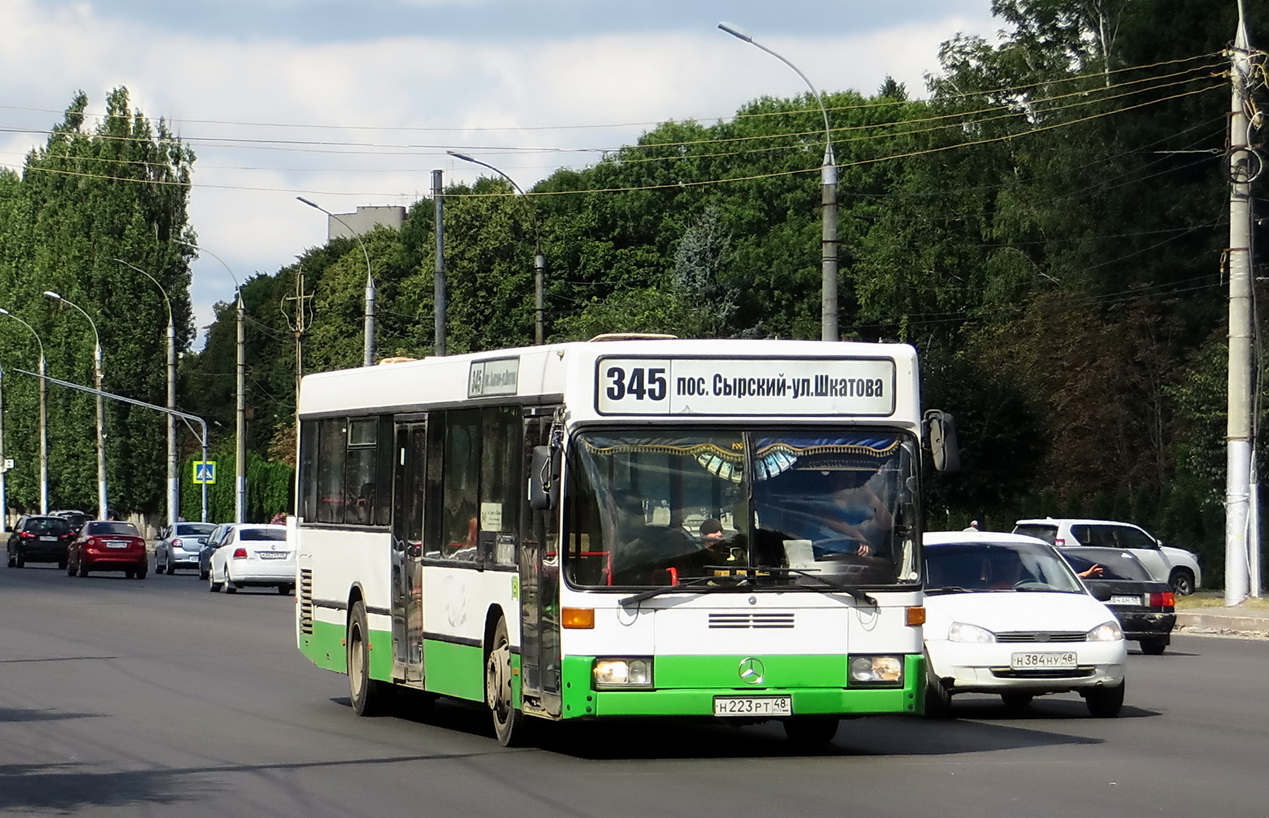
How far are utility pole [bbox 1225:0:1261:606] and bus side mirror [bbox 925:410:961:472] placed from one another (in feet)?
71.0

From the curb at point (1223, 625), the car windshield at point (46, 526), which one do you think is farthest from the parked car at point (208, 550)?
the curb at point (1223, 625)

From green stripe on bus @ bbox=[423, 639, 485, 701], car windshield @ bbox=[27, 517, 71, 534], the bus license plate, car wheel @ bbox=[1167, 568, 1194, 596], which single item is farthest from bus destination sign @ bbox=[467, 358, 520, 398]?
car windshield @ bbox=[27, 517, 71, 534]

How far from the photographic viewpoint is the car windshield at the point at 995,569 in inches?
704

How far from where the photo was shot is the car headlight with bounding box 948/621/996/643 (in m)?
16.8

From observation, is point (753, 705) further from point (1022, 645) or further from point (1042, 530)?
point (1042, 530)

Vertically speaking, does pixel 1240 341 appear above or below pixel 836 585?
above

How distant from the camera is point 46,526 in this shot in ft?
220

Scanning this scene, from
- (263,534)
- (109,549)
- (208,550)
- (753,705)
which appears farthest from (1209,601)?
(109,549)

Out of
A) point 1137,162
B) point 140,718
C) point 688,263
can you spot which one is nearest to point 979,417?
point 1137,162

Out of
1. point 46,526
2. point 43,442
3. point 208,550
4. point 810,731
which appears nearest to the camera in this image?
point 810,731

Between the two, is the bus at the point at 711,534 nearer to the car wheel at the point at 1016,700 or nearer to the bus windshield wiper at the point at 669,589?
the bus windshield wiper at the point at 669,589

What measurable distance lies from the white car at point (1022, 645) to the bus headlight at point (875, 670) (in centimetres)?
250

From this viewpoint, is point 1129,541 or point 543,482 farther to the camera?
point 1129,541

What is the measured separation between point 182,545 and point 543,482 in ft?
165
